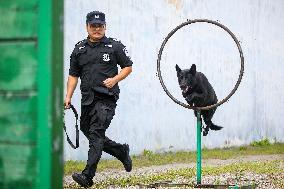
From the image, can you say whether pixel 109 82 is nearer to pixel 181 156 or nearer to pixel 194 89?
pixel 194 89

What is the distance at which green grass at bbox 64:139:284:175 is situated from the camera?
9.14 m

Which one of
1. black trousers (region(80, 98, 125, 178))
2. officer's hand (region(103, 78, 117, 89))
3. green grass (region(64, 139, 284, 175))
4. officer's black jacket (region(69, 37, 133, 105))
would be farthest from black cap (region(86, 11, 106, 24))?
green grass (region(64, 139, 284, 175))

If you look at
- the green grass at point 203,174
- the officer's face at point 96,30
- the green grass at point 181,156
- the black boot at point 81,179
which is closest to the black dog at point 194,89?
the green grass at point 203,174

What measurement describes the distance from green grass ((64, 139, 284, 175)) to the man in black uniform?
2.22 meters

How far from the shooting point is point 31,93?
2100 millimetres

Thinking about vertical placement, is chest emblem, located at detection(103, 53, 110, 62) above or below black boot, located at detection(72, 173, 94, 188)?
above

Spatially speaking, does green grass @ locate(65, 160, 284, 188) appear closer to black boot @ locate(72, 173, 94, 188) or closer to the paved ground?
the paved ground

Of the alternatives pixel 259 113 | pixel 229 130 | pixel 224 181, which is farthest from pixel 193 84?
pixel 259 113

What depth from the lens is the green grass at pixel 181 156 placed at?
9.14 meters

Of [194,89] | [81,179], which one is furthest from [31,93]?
[194,89]

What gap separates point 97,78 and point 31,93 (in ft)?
13.7

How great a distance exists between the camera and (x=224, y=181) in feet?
23.4

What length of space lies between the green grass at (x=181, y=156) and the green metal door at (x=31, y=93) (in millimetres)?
6264

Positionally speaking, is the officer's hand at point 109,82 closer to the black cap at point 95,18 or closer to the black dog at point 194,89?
the black cap at point 95,18
